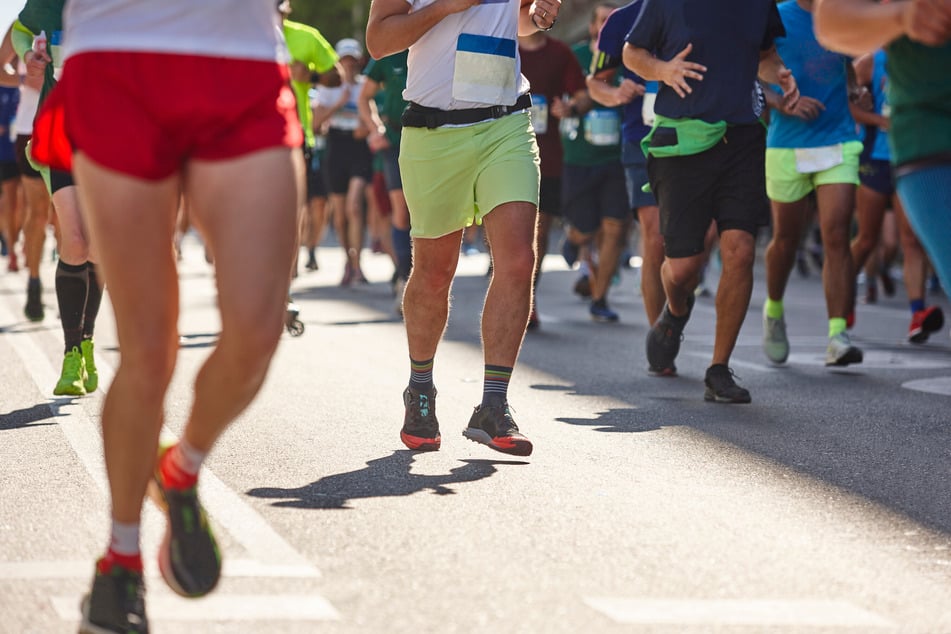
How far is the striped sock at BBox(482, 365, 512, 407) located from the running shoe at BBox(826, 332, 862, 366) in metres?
3.68

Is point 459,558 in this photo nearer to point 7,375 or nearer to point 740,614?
point 740,614

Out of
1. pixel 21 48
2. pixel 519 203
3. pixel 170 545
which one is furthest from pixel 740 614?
pixel 21 48

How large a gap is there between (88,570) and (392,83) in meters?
7.86

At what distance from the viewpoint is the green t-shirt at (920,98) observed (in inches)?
153

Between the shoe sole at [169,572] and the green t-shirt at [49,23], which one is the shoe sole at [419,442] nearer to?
the shoe sole at [169,572]

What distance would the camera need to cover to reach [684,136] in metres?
7.63

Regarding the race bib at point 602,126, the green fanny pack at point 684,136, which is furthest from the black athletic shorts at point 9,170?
the green fanny pack at point 684,136

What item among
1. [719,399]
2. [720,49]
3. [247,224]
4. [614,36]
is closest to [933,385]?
[719,399]

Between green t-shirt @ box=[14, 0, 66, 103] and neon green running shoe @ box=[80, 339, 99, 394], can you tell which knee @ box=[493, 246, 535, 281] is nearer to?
neon green running shoe @ box=[80, 339, 99, 394]

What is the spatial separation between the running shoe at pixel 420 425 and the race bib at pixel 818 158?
3.56 m

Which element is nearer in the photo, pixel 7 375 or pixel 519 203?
pixel 519 203

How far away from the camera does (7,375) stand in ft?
27.2

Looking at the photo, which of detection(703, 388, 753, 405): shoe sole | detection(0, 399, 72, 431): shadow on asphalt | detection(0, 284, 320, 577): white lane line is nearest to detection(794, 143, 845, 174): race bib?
detection(703, 388, 753, 405): shoe sole

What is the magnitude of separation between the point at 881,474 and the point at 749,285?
2022 millimetres
